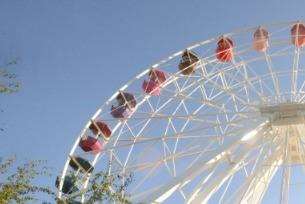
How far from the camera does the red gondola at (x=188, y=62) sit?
2412 centimetres

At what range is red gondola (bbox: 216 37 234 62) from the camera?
23.8m

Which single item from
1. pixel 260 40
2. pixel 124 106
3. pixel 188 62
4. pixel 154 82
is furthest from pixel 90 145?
pixel 260 40

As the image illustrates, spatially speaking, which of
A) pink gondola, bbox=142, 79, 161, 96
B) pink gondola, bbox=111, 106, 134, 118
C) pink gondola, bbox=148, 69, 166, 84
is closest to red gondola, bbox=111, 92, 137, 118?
pink gondola, bbox=111, 106, 134, 118

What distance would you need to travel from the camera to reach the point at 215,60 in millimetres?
24078

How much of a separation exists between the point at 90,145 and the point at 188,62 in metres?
4.69

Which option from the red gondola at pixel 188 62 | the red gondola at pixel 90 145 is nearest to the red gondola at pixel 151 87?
the red gondola at pixel 188 62

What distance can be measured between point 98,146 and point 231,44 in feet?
19.7

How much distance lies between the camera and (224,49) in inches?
945

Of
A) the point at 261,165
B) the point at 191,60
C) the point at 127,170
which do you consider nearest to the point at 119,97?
the point at 191,60

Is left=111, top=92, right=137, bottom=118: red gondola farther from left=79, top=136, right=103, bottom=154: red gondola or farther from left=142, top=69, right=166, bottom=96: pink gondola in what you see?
left=79, top=136, right=103, bottom=154: red gondola

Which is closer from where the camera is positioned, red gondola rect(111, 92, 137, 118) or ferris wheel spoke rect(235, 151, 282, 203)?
ferris wheel spoke rect(235, 151, 282, 203)

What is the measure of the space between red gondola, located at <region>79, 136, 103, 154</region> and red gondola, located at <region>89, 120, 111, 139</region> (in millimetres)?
393

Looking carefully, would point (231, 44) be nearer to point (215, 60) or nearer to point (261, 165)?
point (215, 60)

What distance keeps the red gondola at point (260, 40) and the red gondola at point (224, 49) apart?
34.5 inches
